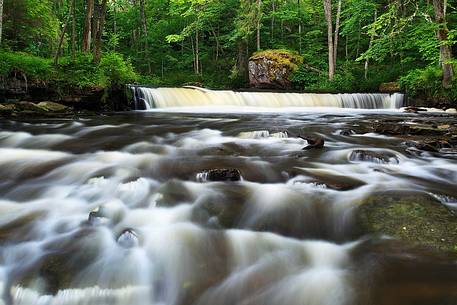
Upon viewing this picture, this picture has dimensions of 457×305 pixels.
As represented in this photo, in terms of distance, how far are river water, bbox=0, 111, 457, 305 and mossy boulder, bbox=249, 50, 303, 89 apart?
1730 centimetres

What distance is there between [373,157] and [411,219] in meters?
2.23

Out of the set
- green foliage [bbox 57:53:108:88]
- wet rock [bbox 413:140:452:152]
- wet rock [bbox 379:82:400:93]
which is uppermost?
green foliage [bbox 57:53:108:88]

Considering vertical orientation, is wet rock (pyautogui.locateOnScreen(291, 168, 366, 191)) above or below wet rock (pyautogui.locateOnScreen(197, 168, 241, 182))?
below

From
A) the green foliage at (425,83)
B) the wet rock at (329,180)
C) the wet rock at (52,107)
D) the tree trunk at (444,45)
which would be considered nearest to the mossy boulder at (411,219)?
the wet rock at (329,180)

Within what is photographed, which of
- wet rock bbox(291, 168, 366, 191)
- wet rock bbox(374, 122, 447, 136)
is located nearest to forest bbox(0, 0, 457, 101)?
wet rock bbox(374, 122, 447, 136)

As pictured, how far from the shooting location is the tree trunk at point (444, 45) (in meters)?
12.1

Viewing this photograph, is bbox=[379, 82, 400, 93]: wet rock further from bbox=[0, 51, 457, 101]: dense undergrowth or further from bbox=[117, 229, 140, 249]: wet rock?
bbox=[117, 229, 140, 249]: wet rock

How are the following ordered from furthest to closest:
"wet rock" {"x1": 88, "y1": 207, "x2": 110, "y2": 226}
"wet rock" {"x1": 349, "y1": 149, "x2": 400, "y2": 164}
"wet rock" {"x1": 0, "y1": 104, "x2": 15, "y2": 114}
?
"wet rock" {"x1": 0, "y1": 104, "x2": 15, "y2": 114} < "wet rock" {"x1": 349, "y1": 149, "x2": 400, "y2": 164} < "wet rock" {"x1": 88, "y1": 207, "x2": 110, "y2": 226}

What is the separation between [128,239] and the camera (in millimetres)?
2941

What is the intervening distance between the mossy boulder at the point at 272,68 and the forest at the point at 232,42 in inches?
25.7

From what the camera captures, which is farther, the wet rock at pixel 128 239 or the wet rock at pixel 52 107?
the wet rock at pixel 52 107

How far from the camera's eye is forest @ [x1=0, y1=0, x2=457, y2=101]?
1176 centimetres

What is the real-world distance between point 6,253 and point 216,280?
1591 mm

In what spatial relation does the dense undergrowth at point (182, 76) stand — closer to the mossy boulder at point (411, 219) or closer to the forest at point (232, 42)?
the forest at point (232, 42)
